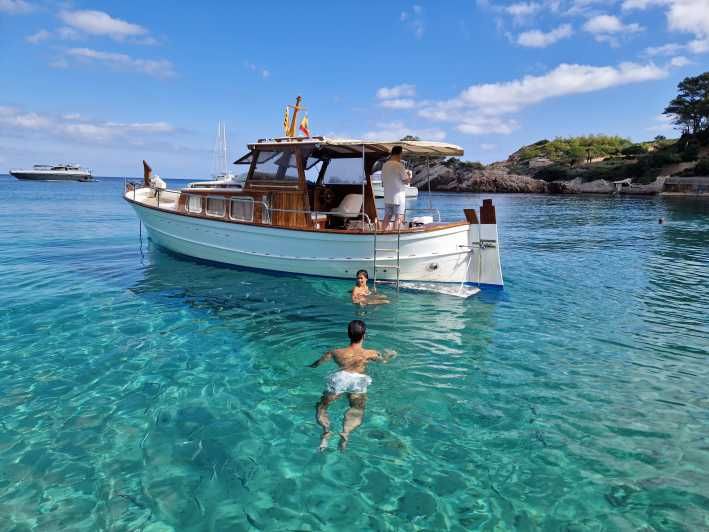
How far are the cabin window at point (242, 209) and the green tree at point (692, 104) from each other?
78.9 m

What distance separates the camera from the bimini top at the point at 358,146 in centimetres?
1095

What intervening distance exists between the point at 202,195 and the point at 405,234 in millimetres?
6753

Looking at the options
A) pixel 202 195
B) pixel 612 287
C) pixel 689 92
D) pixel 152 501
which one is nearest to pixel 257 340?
pixel 152 501

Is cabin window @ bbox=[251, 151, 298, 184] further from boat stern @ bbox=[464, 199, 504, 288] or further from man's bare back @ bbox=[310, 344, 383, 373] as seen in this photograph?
man's bare back @ bbox=[310, 344, 383, 373]

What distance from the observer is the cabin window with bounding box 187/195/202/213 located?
14530mm

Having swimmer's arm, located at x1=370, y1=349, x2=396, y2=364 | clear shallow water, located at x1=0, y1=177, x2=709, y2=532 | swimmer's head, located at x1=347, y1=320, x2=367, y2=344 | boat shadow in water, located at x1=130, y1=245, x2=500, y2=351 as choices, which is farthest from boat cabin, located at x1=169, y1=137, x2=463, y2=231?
swimmer's head, located at x1=347, y1=320, x2=367, y2=344

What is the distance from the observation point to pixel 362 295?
402 inches

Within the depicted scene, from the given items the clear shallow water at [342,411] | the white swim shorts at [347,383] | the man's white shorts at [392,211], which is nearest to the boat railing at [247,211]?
the man's white shorts at [392,211]

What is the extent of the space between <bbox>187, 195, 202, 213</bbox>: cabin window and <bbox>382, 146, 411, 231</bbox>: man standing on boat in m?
6.37

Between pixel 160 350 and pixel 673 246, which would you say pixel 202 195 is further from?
pixel 673 246

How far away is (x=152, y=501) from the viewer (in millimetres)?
4199

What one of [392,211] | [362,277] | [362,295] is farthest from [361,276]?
[392,211]

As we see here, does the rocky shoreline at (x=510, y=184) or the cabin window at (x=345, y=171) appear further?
the rocky shoreline at (x=510, y=184)

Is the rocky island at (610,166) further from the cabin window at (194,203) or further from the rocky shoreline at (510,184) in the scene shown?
the cabin window at (194,203)
